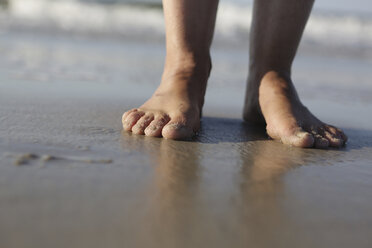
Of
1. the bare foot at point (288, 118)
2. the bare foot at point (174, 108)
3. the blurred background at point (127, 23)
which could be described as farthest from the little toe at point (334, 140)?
the blurred background at point (127, 23)

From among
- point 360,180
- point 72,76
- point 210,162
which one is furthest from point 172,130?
point 72,76

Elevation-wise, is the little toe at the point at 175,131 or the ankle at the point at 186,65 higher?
the ankle at the point at 186,65

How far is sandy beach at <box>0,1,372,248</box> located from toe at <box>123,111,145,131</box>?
3 centimetres

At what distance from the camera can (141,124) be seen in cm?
118

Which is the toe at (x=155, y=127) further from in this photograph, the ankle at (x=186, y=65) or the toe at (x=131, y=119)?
the ankle at (x=186, y=65)

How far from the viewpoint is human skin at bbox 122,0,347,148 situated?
4.01ft

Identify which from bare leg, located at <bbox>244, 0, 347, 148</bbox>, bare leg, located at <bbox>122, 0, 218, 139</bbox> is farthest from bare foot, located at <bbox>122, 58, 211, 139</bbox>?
bare leg, located at <bbox>244, 0, 347, 148</bbox>

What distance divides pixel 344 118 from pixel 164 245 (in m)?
1.39

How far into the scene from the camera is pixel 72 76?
7.11 feet


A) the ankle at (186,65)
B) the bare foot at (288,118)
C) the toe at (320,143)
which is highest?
the ankle at (186,65)

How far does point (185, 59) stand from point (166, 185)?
29.3 inches

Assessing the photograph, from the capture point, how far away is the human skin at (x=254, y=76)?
122 cm

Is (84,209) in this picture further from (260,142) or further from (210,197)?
(260,142)

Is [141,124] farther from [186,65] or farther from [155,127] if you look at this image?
[186,65]
